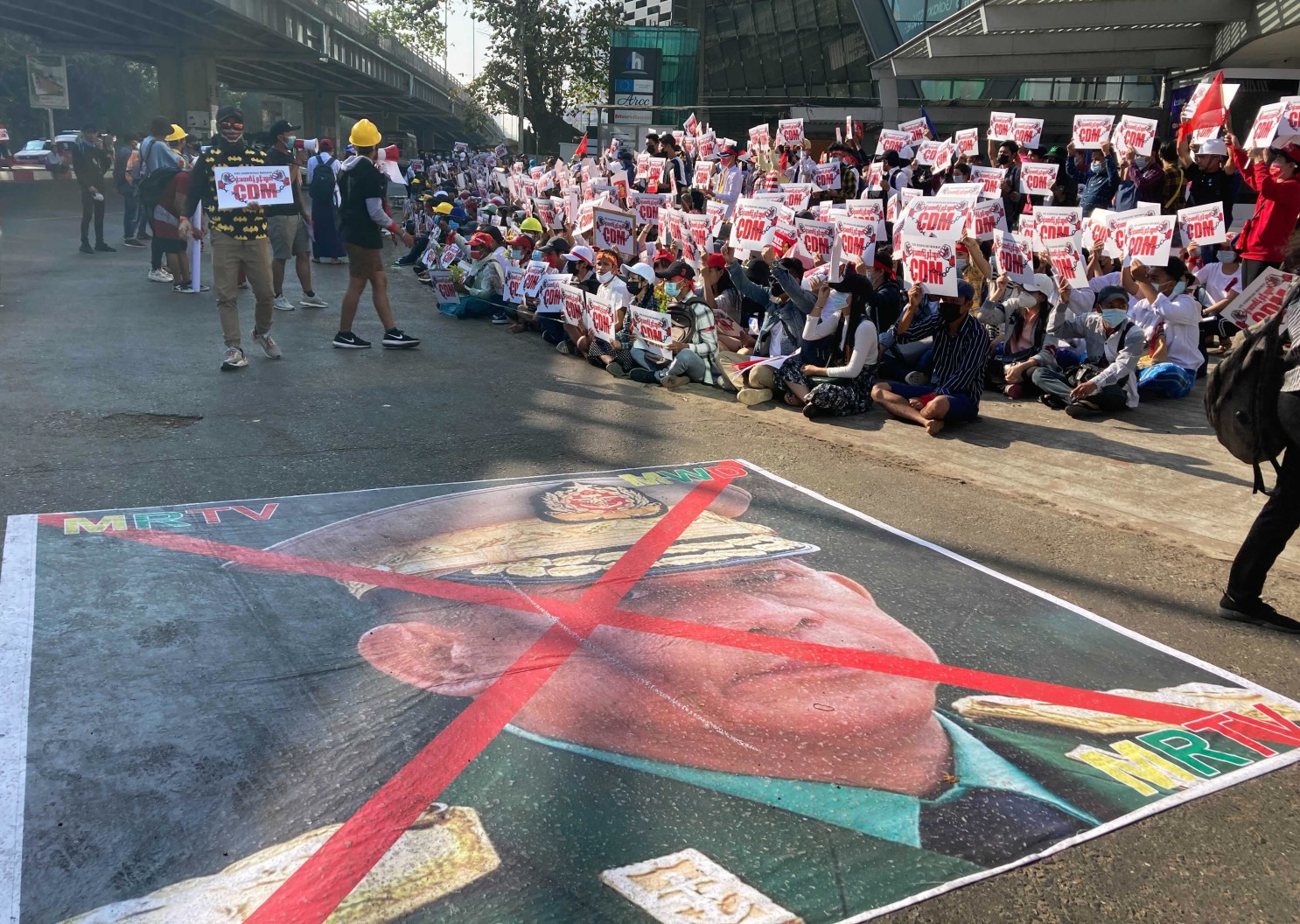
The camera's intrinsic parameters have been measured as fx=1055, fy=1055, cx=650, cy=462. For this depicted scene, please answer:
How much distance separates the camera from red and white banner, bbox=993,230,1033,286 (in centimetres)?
857

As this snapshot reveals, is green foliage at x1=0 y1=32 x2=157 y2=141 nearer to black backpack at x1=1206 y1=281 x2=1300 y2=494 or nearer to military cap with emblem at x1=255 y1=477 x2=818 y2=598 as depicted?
military cap with emblem at x1=255 y1=477 x2=818 y2=598

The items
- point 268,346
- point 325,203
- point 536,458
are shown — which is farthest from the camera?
point 325,203

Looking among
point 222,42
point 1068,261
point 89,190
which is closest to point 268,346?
point 1068,261

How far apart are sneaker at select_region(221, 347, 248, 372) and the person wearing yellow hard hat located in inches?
46.1

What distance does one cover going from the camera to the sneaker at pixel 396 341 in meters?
9.87

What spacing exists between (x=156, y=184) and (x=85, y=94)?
59.0m

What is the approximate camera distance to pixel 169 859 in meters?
2.62

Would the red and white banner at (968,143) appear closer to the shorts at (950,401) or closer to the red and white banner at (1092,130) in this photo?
the red and white banner at (1092,130)

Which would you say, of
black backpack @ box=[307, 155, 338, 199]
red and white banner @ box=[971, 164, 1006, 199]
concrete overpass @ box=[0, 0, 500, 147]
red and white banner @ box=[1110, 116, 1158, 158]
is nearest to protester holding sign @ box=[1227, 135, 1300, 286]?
red and white banner @ box=[1110, 116, 1158, 158]

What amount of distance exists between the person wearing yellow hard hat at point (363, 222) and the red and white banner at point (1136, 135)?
291 inches

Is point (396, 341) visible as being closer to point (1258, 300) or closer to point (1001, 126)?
point (1258, 300)

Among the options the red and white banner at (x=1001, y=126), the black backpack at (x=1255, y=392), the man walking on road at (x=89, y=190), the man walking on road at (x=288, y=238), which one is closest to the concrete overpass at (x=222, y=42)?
the man walking on road at (x=89, y=190)

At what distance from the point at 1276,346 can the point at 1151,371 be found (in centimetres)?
440

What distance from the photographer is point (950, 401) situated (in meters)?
7.45
